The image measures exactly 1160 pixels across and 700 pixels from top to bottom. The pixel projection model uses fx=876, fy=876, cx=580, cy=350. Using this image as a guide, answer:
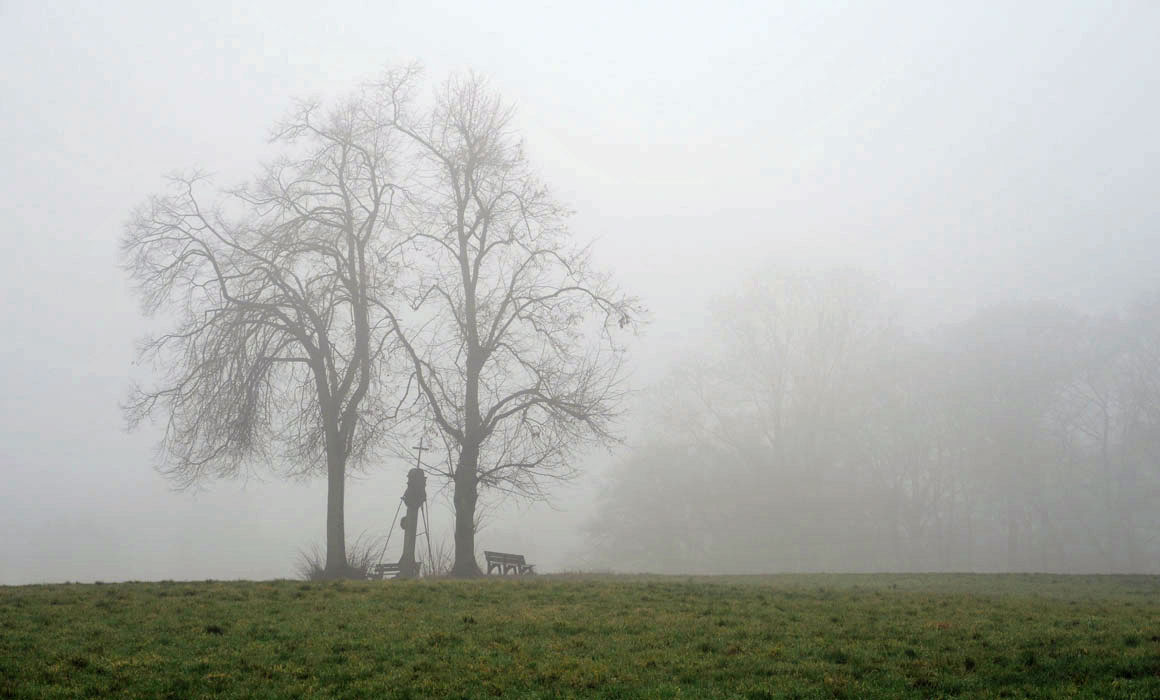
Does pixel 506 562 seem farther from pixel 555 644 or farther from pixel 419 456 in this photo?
pixel 555 644

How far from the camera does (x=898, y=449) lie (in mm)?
58469

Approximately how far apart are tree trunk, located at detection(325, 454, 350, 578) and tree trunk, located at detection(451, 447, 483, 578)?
10.8 ft

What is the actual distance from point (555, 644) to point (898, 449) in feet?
168

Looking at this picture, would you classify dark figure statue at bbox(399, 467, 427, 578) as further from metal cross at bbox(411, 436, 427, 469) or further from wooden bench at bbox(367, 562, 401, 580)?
wooden bench at bbox(367, 562, 401, 580)

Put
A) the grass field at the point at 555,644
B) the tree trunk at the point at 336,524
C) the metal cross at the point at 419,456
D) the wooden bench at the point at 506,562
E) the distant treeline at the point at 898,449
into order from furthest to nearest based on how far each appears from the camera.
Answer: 1. the distant treeline at the point at 898,449
2. the wooden bench at the point at 506,562
3. the metal cross at the point at 419,456
4. the tree trunk at the point at 336,524
5. the grass field at the point at 555,644

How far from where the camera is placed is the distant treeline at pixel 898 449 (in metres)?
55.2

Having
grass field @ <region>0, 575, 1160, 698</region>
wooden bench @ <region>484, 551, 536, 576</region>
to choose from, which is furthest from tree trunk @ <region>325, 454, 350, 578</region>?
grass field @ <region>0, 575, 1160, 698</region>

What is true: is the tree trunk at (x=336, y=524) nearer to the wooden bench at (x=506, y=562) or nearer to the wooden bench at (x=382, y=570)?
the wooden bench at (x=382, y=570)

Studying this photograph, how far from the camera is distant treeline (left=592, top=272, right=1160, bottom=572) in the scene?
55.2 m

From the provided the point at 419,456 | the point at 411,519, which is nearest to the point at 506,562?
the point at 411,519

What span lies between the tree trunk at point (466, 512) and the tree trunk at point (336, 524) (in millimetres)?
3301

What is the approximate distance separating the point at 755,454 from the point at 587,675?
51.5 meters

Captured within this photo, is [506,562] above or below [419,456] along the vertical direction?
below

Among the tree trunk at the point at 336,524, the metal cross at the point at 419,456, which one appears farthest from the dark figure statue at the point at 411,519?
the tree trunk at the point at 336,524
